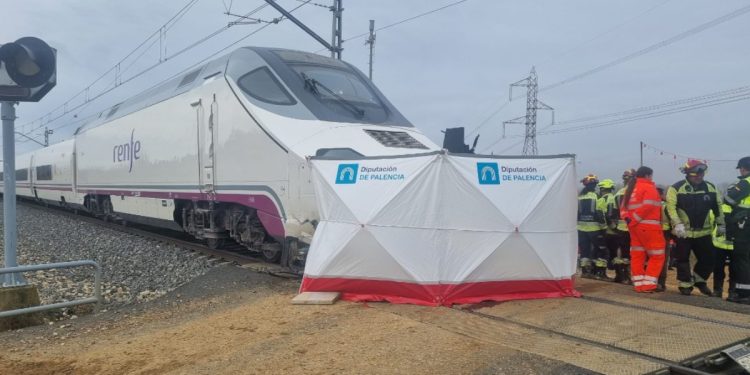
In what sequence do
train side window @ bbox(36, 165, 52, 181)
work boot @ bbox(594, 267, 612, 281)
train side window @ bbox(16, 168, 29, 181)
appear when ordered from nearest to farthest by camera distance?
work boot @ bbox(594, 267, 612, 281)
train side window @ bbox(36, 165, 52, 181)
train side window @ bbox(16, 168, 29, 181)

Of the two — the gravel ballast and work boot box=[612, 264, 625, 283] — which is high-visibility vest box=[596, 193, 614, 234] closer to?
work boot box=[612, 264, 625, 283]

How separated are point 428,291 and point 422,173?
4.11 ft

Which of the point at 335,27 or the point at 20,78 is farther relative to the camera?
the point at 335,27

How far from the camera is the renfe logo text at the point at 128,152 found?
13780 millimetres

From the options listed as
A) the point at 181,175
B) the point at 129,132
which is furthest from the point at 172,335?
the point at 129,132

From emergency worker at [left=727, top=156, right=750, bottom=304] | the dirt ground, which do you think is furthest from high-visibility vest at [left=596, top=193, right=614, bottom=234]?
the dirt ground

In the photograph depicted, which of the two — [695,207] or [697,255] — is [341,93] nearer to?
[695,207]

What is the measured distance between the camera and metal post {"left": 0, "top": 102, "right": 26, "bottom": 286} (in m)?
6.74

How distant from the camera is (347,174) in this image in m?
6.63

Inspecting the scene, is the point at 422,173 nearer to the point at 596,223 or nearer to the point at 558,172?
the point at 558,172

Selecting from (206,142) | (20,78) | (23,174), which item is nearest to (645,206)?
(206,142)

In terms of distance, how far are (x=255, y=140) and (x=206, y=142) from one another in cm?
192

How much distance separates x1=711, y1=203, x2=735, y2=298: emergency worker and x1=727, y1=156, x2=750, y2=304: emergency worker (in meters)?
0.14

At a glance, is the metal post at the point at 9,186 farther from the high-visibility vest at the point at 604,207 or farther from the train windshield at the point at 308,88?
the high-visibility vest at the point at 604,207
